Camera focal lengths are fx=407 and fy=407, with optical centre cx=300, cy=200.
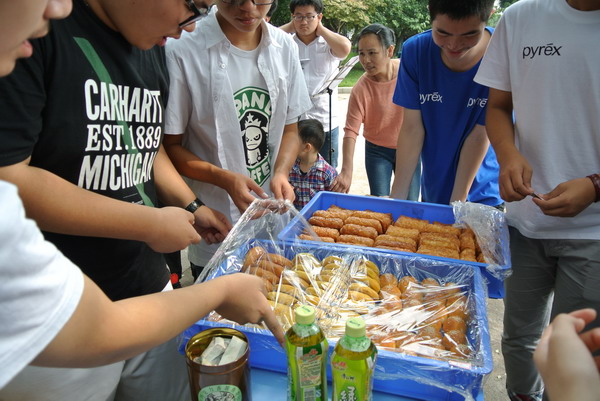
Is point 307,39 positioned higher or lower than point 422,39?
higher

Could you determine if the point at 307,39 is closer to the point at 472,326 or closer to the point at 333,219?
the point at 333,219

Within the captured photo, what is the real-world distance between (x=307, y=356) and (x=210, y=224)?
36.9 inches

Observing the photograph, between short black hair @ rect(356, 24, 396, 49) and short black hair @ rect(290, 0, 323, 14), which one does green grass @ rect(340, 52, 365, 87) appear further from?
short black hair @ rect(356, 24, 396, 49)

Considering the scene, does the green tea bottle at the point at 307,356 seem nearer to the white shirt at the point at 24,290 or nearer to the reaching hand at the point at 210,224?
the white shirt at the point at 24,290

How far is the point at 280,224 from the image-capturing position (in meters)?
1.90

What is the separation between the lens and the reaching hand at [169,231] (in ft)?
4.20

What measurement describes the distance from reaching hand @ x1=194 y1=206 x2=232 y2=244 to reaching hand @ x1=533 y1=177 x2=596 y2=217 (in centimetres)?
132

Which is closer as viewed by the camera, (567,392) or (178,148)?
(567,392)

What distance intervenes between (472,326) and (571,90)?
3.42 ft

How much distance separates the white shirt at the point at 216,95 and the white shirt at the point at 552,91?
1.01 meters

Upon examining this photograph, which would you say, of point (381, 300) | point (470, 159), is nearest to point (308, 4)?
point (470, 159)

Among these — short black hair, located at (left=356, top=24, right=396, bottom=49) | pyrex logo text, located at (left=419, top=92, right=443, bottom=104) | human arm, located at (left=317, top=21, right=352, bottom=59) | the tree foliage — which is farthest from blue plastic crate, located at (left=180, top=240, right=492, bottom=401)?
the tree foliage

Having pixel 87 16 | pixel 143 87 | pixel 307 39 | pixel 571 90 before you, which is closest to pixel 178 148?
pixel 143 87

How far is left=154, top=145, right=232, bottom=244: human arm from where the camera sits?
1.76 metres
